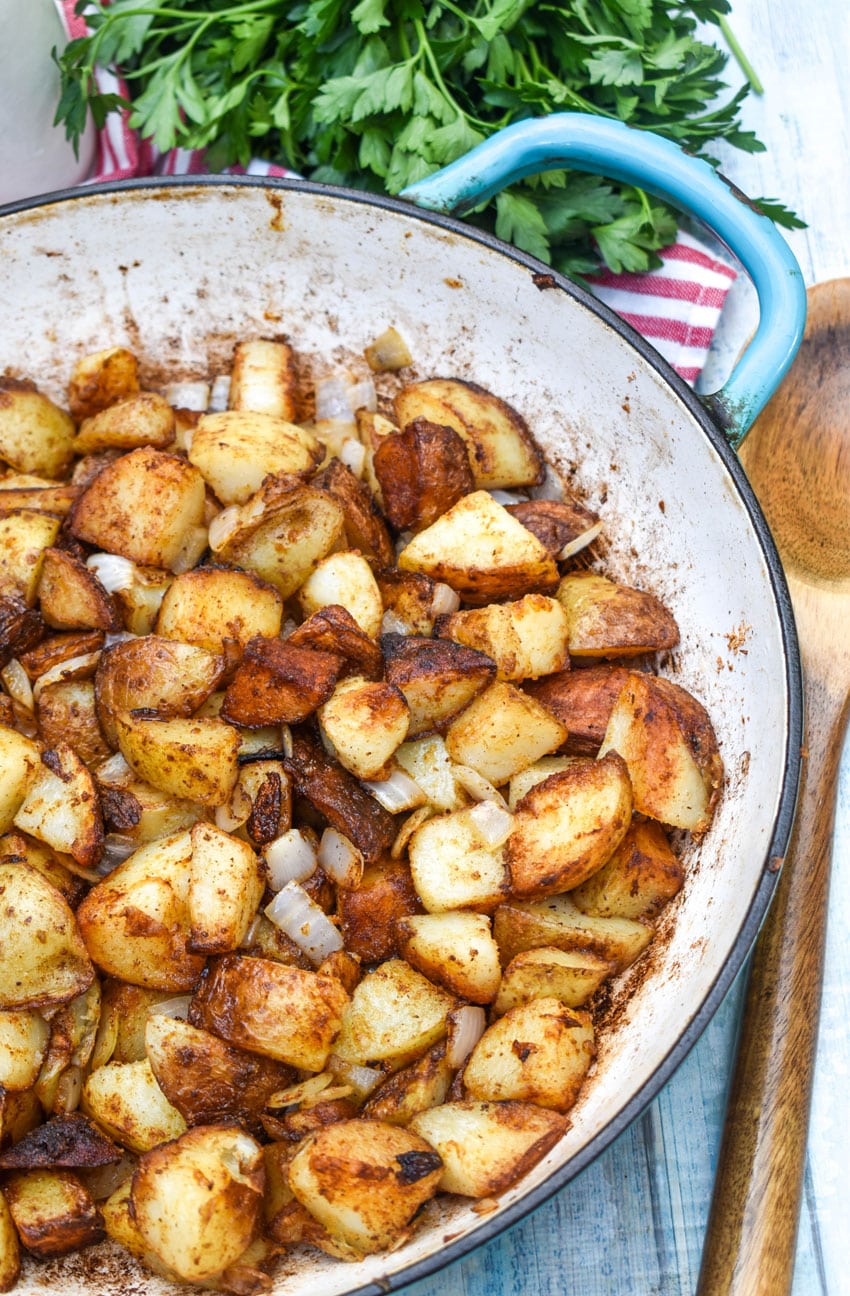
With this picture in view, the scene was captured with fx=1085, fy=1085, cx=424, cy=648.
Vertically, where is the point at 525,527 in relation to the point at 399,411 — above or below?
below

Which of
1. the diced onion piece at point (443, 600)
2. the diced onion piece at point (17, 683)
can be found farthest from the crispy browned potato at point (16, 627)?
the diced onion piece at point (443, 600)

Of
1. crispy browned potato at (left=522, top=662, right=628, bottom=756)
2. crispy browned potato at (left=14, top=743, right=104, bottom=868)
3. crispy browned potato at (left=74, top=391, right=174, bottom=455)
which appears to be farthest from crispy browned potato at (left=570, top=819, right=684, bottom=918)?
crispy browned potato at (left=74, top=391, right=174, bottom=455)

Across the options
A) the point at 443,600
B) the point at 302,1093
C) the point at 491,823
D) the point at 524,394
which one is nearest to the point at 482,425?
the point at 524,394

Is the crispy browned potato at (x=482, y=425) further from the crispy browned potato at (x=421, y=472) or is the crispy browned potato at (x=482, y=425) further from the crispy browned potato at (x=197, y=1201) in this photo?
the crispy browned potato at (x=197, y=1201)

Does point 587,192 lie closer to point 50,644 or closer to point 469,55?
point 469,55

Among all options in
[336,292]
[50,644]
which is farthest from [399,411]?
[50,644]

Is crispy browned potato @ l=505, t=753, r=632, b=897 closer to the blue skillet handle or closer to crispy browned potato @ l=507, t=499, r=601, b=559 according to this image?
crispy browned potato @ l=507, t=499, r=601, b=559
